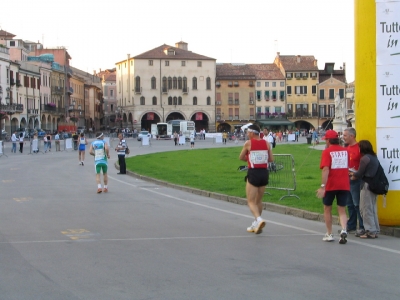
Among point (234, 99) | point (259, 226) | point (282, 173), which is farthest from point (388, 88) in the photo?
point (234, 99)

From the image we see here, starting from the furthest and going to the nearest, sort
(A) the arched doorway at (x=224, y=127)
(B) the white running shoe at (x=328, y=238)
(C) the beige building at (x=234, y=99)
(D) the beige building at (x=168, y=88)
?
(A) the arched doorway at (x=224, y=127) → (C) the beige building at (x=234, y=99) → (D) the beige building at (x=168, y=88) → (B) the white running shoe at (x=328, y=238)

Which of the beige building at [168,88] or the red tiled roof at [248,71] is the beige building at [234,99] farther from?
the beige building at [168,88]

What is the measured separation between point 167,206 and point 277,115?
103680 millimetres

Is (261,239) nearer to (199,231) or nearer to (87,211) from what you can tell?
(199,231)

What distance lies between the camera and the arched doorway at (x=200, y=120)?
114 m

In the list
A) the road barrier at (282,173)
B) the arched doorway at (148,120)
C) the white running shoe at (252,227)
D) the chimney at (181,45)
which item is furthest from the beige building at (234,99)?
the white running shoe at (252,227)

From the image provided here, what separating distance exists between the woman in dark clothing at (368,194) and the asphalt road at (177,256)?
258 mm

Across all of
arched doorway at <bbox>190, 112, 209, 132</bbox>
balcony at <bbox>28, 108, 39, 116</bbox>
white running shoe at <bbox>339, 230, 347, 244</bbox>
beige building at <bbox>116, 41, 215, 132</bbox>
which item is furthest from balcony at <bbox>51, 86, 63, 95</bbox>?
white running shoe at <bbox>339, 230, 347, 244</bbox>

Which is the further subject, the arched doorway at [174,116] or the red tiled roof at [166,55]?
the arched doorway at [174,116]

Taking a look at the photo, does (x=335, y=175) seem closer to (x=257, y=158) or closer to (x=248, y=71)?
(x=257, y=158)

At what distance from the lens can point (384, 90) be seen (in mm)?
11828

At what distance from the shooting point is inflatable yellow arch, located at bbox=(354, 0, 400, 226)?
1176 cm

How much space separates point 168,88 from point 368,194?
336 ft

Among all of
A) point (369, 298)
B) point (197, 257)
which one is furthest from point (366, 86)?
point (369, 298)
